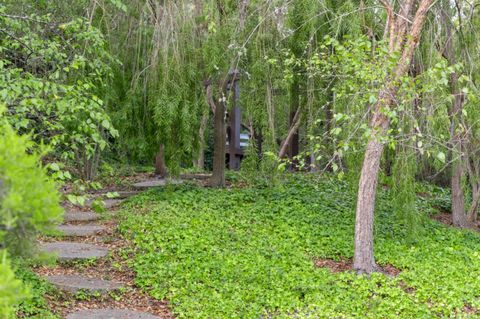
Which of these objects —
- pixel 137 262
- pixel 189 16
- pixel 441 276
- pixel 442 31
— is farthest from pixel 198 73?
pixel 441 276

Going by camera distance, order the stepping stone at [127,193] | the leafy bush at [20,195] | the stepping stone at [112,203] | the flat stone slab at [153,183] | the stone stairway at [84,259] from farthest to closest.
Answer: the flat stone slab at [153,183] < the stepping stone at [127,193] < the stepping stone at [112,203] < the stone stairway at [84,259] < the leafy bush at [20,195]

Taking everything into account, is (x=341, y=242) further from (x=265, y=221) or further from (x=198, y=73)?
(x=198, y=73)

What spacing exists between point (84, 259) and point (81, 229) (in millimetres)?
936

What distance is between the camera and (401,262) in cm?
613

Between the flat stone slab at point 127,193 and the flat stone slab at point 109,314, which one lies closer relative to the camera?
the flat stone slab at point 109,314

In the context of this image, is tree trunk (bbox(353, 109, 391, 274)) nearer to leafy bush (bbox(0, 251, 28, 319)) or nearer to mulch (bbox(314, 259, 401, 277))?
mulch (bbox(314, 259, 401, 277))

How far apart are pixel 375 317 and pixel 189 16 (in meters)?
4.10

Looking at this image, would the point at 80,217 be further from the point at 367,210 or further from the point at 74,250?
the point at 367,210

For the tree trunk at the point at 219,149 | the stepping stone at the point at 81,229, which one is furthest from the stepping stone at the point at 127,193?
the stepping stone at the point at 81,229

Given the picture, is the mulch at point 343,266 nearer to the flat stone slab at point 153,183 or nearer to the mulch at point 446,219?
the mulch at point 446,219

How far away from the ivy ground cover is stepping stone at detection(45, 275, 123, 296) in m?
0.29

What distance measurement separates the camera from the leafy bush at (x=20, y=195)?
1980 mm

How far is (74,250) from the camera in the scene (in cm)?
615

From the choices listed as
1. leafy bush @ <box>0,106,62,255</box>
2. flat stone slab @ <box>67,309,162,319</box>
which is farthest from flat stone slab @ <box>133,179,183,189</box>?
leafy bush @ <box>0,106,62,255</box>
